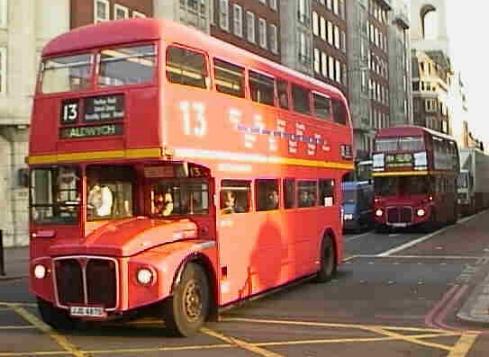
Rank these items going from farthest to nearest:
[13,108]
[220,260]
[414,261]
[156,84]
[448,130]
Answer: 1. [448,130]
2. [13,108]
3. [414,261]
4. [220,260]
5. [156,84]

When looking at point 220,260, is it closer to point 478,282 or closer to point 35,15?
point 478,282

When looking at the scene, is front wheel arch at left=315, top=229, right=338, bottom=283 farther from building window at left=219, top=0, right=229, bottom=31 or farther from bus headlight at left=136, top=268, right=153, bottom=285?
building window at left=219, top=0, right=229, bottom=31

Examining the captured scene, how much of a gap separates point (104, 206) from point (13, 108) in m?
22.2

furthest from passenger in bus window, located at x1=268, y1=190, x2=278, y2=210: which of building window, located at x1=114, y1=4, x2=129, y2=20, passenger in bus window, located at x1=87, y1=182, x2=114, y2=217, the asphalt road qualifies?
building window, located at x1=114, y1=4, x2=129, y2=20

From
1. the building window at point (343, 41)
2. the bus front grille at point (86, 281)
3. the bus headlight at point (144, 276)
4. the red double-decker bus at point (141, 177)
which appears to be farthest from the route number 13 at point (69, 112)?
the building window at point (343, 41)

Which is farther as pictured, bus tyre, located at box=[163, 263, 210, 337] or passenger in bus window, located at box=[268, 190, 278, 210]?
passenger in bus window, located at box=[268, 190, 278, 210]

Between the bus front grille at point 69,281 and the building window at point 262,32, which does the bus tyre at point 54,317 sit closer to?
the bus front grille at point 69,281

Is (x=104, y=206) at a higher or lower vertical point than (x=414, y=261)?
higher

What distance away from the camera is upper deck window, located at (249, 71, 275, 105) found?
13898 millimetres

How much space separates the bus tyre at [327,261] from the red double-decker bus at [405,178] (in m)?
17.8

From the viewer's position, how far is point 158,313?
37.3 ft

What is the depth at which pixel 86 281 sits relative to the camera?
34.9 feet

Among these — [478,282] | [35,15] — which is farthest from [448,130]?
[478,282]

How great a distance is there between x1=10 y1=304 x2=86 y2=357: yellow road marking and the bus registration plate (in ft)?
1.25
